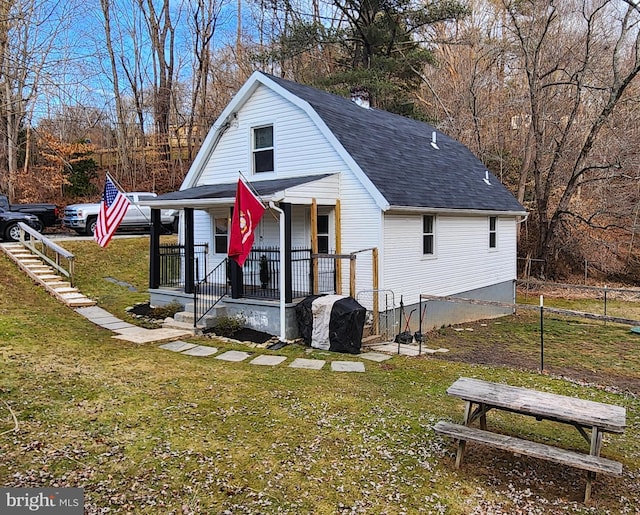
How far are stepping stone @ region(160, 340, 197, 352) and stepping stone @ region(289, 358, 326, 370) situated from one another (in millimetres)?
2215

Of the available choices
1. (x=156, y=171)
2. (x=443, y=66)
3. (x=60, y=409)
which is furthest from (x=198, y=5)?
(x=60, y=409)

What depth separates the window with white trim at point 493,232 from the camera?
16711 millimetres

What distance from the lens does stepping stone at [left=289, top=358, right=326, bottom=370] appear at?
28.1ft

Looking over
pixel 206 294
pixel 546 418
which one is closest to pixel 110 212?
pixel 206 294

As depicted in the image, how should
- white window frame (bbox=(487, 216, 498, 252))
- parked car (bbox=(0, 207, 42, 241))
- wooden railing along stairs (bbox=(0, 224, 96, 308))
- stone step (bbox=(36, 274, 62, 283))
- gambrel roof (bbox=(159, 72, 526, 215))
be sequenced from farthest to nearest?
parked car (bbox=(0, 207, 42, 241)) < white window frame (bbox=(487, 216, 498, 252)) < stone step (bbox=(36, 274, 62, 283)) < wooden railing along stairs (bbox=(0, 224, 96, 308)) < gambrel roof (bbox=(159, 72, 526, 215))

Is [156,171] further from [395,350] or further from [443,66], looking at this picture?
[395,350]

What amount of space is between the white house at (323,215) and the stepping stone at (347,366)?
187 cm

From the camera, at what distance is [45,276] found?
14133 millimetres

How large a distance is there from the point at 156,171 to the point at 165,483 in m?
27.2

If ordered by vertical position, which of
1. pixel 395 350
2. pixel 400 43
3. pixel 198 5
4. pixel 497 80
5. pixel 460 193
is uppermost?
pixel 198 5

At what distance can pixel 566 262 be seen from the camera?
948 inches

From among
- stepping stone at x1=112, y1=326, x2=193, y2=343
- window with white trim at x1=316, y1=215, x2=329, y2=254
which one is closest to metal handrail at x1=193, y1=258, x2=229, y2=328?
Result: stepping stone at x1=112, y1=326, x2=193, y2=343

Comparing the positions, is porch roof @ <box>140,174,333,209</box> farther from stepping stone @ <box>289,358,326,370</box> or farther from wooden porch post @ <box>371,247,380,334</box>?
stepping stone @ <box>289,358,326,370</box>

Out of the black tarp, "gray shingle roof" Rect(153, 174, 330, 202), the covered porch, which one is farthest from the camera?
"gray shingle roof" Rect(153, 174, 330, 202)
